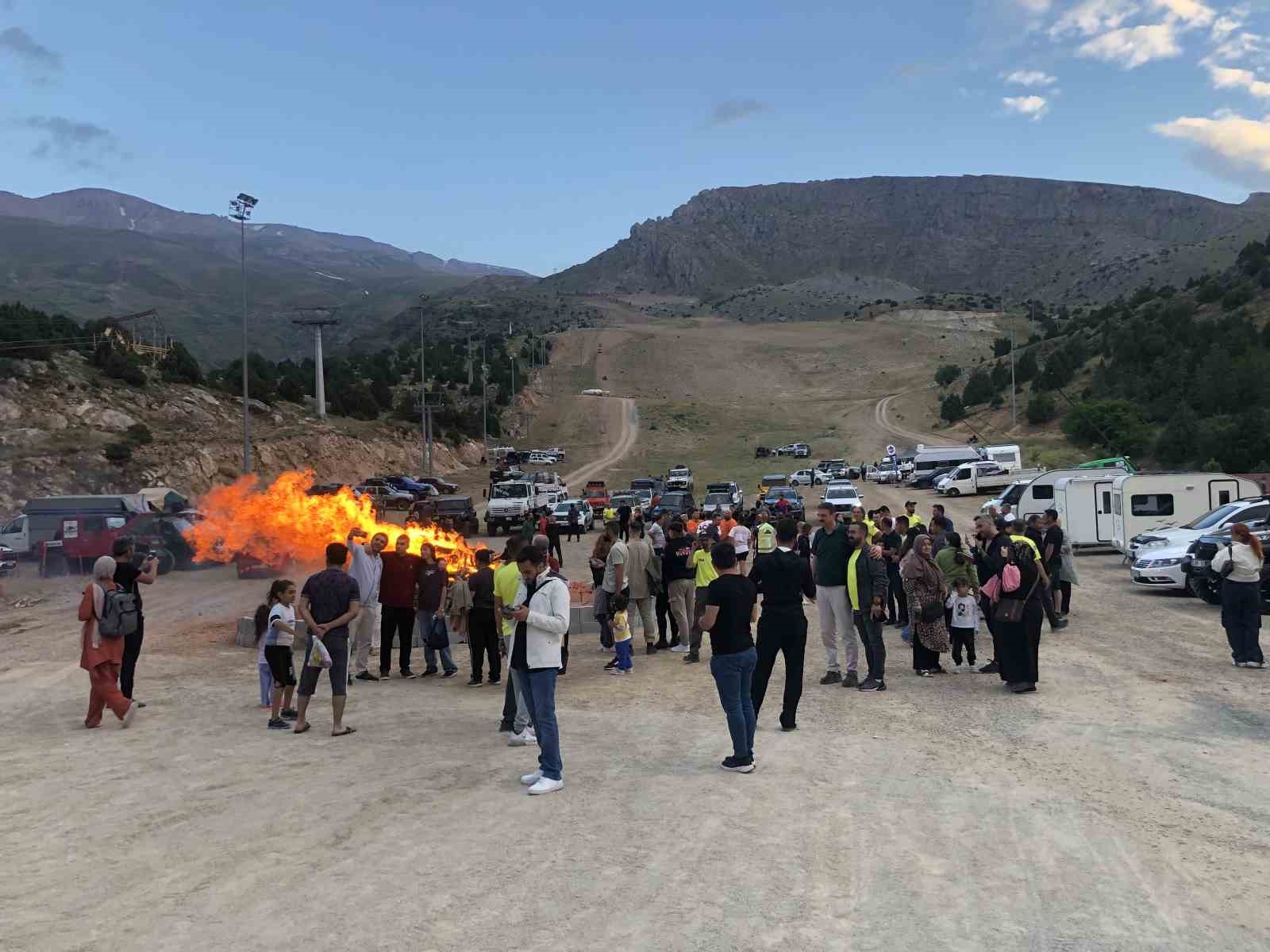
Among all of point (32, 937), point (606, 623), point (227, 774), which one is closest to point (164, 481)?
point (606, 623)

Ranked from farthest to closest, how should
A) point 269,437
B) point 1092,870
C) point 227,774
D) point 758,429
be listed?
point 758,429 → point 269,437 → point 227,774 → point 1092,870

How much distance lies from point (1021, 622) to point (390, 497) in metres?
40.0

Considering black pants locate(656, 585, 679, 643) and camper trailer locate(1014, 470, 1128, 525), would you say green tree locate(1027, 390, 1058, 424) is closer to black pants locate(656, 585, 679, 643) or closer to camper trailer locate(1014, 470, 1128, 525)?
camper trailer locate(1014, 470, 1128, 525)

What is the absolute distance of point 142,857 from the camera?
671cm

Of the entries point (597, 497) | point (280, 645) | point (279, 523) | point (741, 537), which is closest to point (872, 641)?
point (280, 645)

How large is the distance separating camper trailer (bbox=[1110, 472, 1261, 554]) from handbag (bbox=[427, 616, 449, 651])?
1781cm

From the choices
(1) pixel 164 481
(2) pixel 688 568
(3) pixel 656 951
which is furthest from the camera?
(1) pixel 164 481

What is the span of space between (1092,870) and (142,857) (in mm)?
5858

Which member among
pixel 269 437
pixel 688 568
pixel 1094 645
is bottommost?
pixel 1094 645

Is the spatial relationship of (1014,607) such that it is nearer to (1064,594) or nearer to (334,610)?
(1064,594)

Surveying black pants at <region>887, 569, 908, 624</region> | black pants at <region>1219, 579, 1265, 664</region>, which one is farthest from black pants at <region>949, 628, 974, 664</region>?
black pants at <region>1219, 579, 1265, 664</region>

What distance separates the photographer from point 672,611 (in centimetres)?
1457

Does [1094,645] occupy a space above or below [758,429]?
below

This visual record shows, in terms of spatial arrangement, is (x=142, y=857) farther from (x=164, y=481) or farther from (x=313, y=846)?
(x=164, y=481)
